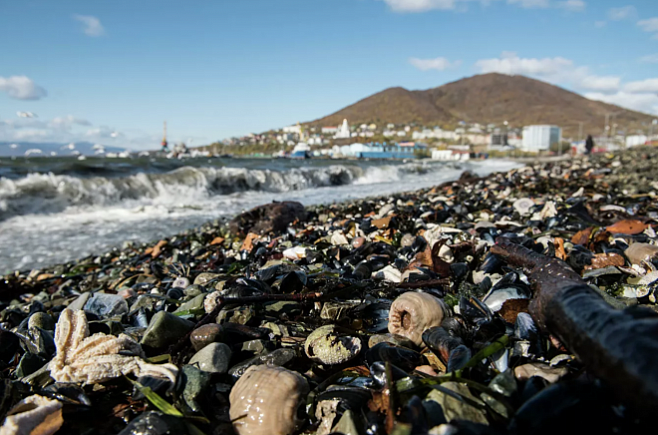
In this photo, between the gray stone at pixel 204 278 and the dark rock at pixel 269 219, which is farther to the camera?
the dark rock at pixel 269 219

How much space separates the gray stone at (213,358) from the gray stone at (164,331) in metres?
0.28

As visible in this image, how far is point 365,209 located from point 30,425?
20.0 ft

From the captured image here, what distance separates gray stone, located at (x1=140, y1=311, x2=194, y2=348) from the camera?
1869 millimetres

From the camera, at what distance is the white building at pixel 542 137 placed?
397ft

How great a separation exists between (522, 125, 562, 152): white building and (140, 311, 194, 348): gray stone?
135 metres

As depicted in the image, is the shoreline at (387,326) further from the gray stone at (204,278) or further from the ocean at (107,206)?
the ocean at (107,206)

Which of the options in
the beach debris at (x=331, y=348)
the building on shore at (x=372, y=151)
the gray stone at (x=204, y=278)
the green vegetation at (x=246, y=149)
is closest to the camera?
the beach debris at (x=331, y=348)

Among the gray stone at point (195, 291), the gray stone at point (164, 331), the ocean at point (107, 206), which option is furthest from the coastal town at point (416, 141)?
the gray stone at point (164, 331)

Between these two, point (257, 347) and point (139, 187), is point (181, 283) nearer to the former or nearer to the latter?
point (257, 347)

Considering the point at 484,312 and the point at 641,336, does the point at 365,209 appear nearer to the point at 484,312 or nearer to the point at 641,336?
the point at 484,312

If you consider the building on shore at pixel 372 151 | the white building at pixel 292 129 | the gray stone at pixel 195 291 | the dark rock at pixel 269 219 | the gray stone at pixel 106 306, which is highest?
the white building at pixel 292 129

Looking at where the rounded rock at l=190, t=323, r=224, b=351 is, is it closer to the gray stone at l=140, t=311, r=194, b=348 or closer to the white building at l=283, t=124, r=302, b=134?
the gray stone at l=140, t=311, r=194, b=348

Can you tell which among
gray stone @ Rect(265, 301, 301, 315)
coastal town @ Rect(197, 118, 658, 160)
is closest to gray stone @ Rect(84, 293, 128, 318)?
gray stone @ Rect(265, 301, 301, 315)

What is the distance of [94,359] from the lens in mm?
1628
